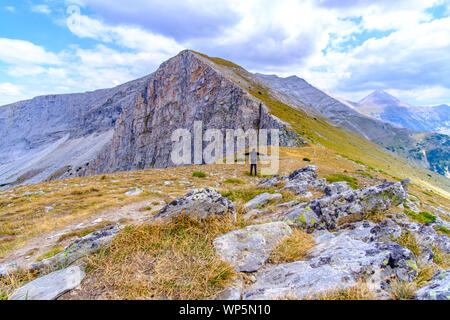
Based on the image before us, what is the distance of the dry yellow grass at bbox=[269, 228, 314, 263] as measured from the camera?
5.10 metres

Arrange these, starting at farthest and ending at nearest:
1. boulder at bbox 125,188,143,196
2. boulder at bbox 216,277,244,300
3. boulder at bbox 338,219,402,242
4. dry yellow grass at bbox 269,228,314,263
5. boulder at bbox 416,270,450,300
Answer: boulder at bbox 125,188,143,196
boulder at bbox 338,219,402,242
dry yellow grass at bbox 269,228,314,263
boulder at bbox 216,277,244,300
boulder at bbox 416,270,450,300

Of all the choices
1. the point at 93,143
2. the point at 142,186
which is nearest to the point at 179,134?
the point at 142,186

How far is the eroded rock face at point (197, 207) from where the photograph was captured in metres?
6.49

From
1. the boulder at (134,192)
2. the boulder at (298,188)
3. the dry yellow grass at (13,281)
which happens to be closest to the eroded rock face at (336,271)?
the dry yellow grass at (13,281)

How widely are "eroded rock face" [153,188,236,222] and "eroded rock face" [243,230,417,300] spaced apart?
2.64 m

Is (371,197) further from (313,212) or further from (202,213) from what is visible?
(202,213)

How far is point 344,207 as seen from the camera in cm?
709

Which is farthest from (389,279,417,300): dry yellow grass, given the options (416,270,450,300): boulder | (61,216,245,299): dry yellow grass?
(61,216,245,299): dry yellow grass

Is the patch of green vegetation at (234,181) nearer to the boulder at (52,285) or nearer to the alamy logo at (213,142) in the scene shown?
the boulder at (52,285)

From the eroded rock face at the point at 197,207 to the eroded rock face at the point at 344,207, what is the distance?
7.66 ft

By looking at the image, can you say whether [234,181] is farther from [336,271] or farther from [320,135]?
[320,135]

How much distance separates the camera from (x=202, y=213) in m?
6.62

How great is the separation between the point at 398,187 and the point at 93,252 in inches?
404

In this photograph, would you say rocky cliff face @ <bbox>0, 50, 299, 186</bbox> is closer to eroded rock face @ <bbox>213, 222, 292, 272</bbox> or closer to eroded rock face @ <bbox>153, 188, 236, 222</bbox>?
eroded rock face @ <bbox>153, 188, 236, 222</bbox>
